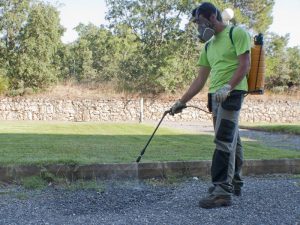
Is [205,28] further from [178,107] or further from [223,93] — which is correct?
[178,107]

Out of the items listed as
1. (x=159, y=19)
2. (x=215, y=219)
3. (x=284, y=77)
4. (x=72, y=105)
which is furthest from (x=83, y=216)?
(x=284, y=77)

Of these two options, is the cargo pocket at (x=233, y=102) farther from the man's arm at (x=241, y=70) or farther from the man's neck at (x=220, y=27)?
the man's neck at (x=220, y=27)

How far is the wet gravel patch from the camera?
9.80 ft

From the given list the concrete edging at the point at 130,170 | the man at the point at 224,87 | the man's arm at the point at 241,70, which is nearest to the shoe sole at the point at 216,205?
the man at the point at 224,87

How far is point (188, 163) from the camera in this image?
15.8 feet

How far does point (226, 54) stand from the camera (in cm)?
352

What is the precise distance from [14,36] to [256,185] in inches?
855

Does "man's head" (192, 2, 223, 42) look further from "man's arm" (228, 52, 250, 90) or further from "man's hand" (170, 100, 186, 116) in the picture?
"man's hand" (170, 100, 186, 116)

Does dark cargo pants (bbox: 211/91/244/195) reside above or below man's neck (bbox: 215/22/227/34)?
below

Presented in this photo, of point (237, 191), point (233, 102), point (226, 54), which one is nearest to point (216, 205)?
point (237, 191)

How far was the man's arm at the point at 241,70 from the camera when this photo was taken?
3.37 metres

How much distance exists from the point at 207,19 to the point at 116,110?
20063 millimetres

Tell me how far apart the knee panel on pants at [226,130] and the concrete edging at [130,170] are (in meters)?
1.37

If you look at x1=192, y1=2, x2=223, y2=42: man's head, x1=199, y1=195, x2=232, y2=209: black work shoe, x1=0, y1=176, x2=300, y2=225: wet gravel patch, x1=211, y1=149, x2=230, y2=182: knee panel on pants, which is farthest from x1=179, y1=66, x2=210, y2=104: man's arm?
x1=199, y1=195, x2=232, y2=209: black work shoe
